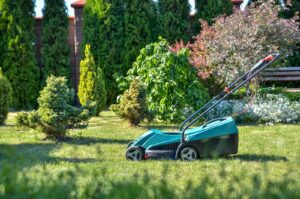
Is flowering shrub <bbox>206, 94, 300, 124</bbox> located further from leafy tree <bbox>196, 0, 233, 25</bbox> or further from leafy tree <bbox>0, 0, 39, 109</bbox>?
leafy tree <bbox>0, 0, 39, 109</bbox>

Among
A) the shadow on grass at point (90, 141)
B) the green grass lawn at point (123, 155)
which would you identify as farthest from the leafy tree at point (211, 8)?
the shadow on grass at point (90, 141)

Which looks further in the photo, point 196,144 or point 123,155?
point 123,155

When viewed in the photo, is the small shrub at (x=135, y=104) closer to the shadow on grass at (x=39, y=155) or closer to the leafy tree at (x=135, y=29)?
the shadow on grass at (x=39, y=155)

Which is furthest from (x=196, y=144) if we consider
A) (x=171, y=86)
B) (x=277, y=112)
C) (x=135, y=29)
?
(x=135, y=29)

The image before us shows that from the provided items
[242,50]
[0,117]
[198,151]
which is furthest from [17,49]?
[198,151]

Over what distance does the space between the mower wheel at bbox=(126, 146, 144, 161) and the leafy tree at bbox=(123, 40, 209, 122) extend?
379 centimetres

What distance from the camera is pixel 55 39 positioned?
15.1 m

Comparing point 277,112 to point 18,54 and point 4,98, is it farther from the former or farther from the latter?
point 18,54

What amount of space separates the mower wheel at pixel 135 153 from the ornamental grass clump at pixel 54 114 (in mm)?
1894

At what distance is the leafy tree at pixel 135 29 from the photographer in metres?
14.8

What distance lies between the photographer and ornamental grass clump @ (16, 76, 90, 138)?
775cm

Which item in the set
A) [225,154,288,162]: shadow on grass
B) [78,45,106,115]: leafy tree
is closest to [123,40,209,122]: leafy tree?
[78,45,106,115]: leafy tree

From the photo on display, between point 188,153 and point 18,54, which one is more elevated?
point 18,54

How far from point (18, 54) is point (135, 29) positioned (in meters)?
3.55
